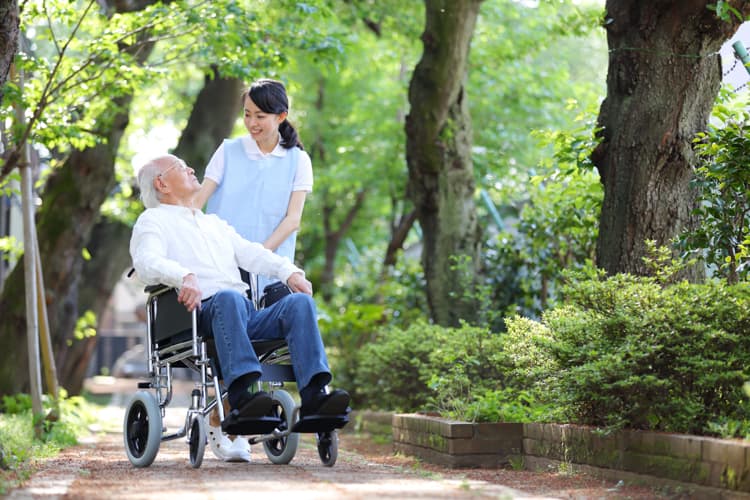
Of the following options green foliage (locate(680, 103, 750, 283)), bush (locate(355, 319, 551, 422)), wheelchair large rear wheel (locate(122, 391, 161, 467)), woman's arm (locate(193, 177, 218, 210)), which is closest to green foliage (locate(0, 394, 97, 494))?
wheelchair large rear wheel (locate(122, 391, 161, 467))

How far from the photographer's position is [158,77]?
1050 cm

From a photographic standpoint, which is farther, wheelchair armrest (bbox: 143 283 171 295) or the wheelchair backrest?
wheelchair armrest (bbox: 143 283 171 295)

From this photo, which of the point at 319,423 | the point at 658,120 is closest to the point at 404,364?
the point at 658,120

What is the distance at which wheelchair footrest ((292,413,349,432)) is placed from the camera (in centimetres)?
560

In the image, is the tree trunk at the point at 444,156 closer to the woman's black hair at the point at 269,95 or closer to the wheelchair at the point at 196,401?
the woman's black hair at the point at 269,95

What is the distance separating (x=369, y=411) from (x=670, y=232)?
4.34 meters

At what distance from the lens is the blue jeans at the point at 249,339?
18.4 ft

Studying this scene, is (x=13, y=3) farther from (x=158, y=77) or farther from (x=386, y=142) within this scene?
(x=386, y=142)

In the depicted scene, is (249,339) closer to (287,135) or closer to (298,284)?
(298,284)

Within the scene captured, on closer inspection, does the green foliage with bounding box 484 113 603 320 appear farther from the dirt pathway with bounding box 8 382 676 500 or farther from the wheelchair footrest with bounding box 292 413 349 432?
the wheelchair footrest with bounding box 292 413 349 432

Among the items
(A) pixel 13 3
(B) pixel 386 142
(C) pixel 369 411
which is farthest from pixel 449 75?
(B) pixel 386 142

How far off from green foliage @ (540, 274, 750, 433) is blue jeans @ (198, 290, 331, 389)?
129 centimetres

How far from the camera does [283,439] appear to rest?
640 cm

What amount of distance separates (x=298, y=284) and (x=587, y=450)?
5.51 feet
